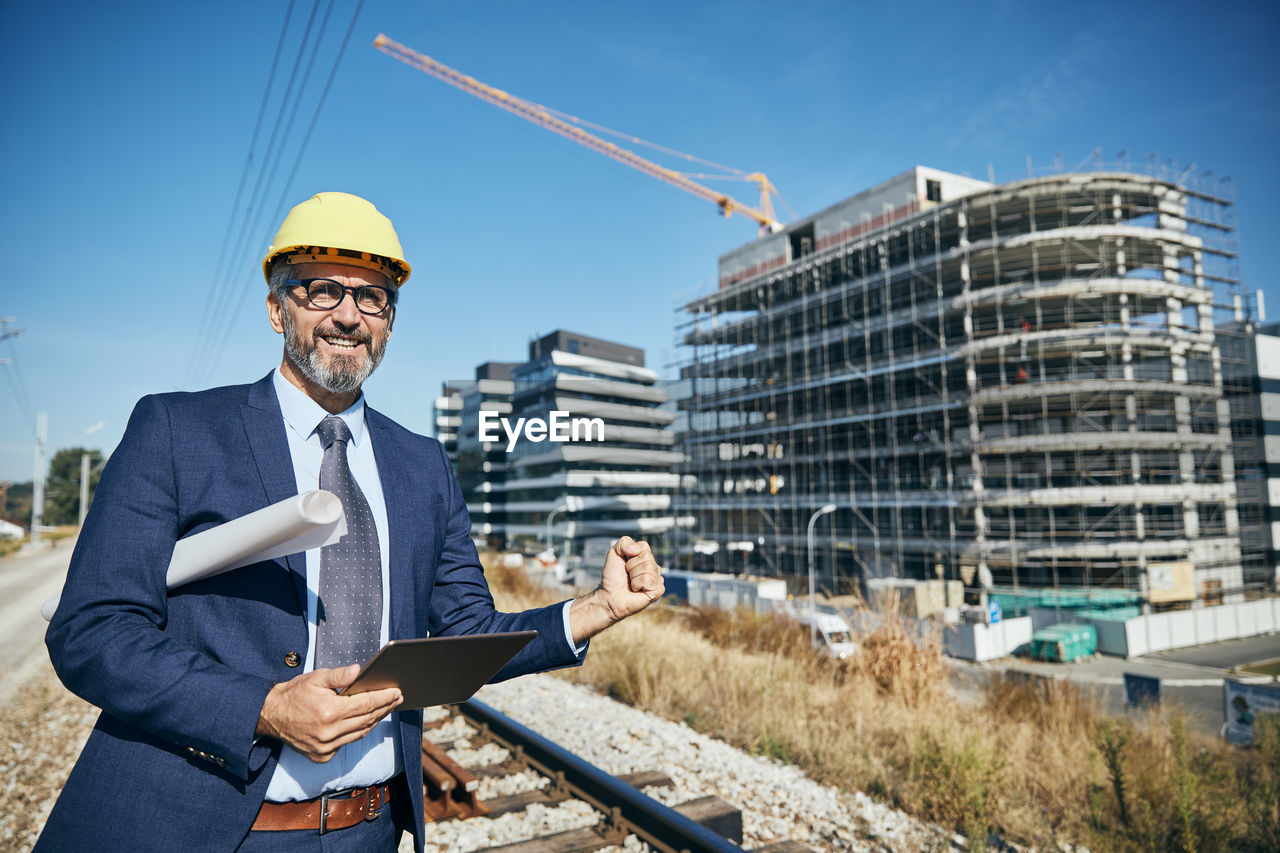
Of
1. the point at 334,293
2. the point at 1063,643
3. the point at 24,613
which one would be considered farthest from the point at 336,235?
the point at 1063,643

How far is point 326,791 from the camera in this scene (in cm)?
169

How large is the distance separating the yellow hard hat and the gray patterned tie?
1.32ft

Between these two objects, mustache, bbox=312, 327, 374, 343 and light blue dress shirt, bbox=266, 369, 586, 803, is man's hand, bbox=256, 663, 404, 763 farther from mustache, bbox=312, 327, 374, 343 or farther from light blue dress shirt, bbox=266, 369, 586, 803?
mustache, bbox=312, 327, 374, 343

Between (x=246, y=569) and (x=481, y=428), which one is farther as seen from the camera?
(x=481, y=428)

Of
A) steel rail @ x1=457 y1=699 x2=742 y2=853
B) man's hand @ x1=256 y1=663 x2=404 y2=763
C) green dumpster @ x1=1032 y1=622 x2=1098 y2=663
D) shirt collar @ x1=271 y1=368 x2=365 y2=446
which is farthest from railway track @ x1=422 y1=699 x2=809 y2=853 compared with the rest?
green dumpster @ x1=1032 y1=622 x2=1098 y2=663

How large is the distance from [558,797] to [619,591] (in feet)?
10.3

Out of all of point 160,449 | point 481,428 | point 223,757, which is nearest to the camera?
point 223,757

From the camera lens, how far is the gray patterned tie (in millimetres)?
1724

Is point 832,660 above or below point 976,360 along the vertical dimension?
below

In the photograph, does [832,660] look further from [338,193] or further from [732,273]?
[732,273]

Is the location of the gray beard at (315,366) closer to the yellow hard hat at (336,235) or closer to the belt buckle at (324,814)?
the yellow hard hat at (336,235)

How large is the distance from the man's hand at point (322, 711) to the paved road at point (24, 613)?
2.68 m

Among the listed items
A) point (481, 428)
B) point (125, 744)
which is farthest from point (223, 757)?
point (481, 428)

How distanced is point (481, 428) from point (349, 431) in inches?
101
